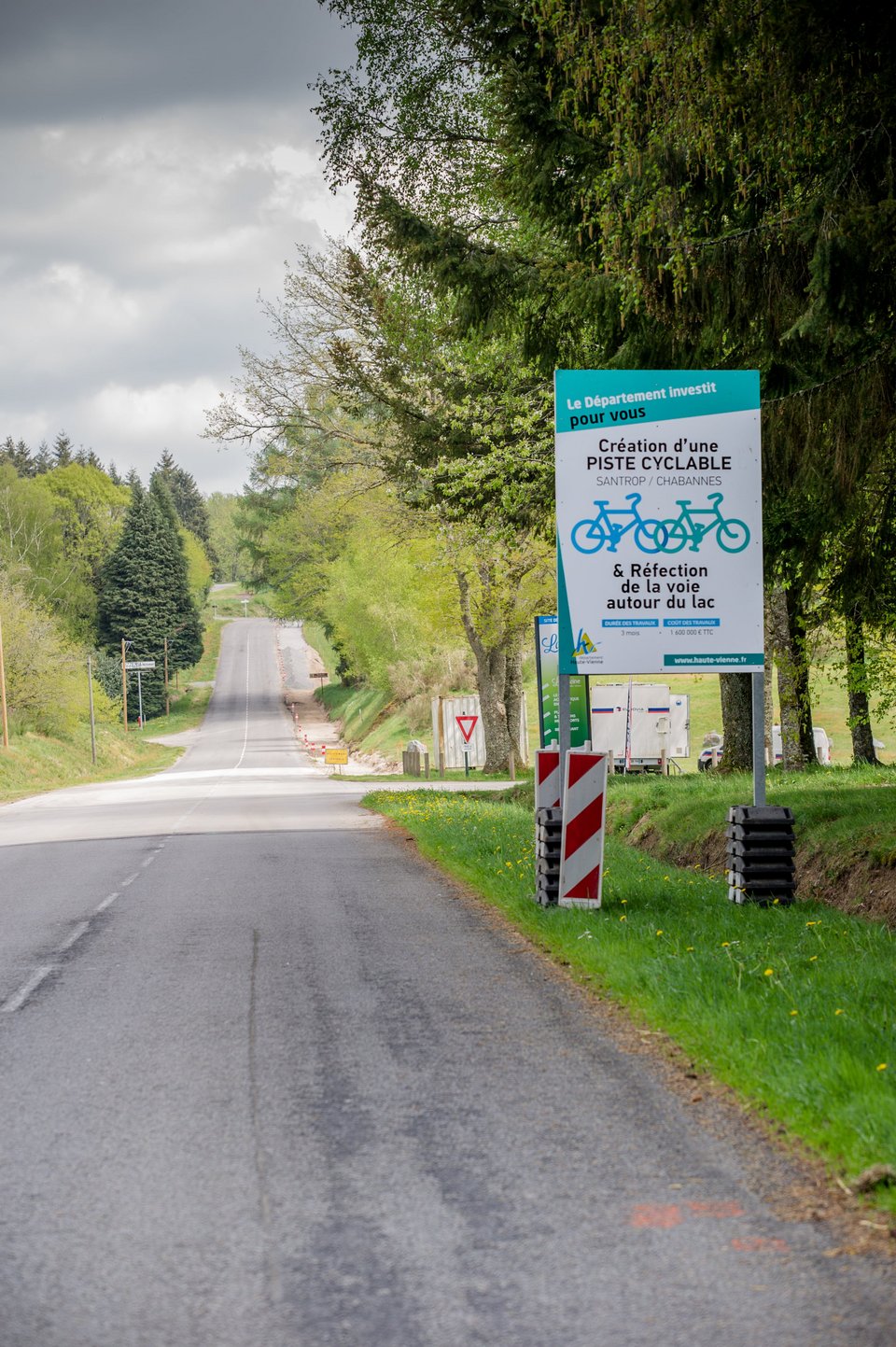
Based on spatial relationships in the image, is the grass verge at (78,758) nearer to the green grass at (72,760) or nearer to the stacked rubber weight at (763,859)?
the green grass at (72,760)

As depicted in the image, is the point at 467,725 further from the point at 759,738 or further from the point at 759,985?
the point at 759,985

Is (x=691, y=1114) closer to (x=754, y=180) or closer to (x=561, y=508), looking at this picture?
(x=561, y=508)

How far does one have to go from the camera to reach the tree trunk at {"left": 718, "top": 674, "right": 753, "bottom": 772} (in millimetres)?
21219

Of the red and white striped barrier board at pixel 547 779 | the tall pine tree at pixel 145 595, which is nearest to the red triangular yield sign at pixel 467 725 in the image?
the red and white striped barrier board at pixel 547 779

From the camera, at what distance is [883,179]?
9562 mm

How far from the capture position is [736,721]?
21.4 meters

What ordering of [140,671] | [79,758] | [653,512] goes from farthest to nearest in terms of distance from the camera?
[140,671], [79,758], [653,512]

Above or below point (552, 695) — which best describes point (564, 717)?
below

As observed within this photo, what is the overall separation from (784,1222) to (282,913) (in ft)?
27.6

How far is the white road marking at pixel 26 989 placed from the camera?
8203 mm

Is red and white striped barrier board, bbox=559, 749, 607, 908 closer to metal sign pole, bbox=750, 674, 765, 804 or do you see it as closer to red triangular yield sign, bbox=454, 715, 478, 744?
metal sign pole, bbox=750, 674, 765, 804

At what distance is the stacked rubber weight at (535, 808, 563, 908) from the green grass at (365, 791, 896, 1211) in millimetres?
239

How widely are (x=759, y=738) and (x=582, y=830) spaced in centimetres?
167

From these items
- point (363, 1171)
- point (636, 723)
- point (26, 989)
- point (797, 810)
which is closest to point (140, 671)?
point (636, 723)
